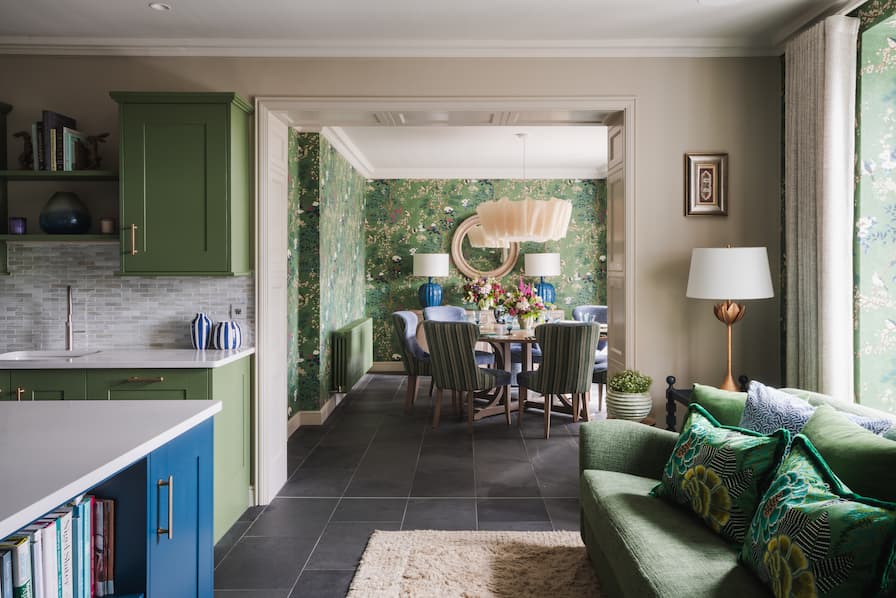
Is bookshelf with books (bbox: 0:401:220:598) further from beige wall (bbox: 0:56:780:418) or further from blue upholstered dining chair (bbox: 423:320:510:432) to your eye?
blue upholstered dining chair (bbox: 423:320:510:432)

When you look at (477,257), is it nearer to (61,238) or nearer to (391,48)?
(391,48)

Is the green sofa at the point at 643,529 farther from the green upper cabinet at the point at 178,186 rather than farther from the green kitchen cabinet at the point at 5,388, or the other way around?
the green kitchen cabinet at the point at 5,388

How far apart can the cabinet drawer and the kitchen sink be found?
0.40 m

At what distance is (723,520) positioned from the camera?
6.27 ft

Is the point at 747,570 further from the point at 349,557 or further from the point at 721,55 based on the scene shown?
the point at 721,55

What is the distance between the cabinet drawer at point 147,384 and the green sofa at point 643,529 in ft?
6.02

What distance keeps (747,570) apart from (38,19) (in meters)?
3.97

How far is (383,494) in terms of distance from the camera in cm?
367

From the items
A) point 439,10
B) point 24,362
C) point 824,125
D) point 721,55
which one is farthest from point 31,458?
point 721,55

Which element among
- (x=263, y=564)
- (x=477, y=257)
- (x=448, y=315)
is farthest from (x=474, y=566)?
(x=477, y=257)

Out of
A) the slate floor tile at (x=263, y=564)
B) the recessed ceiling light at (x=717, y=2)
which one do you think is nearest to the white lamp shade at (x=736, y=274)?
the recessed ceiling light at (x=717, y=2)

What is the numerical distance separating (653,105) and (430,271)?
4.49m

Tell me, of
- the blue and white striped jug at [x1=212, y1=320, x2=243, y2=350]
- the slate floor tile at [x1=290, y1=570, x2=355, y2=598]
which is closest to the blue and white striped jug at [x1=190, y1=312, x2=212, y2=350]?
the blue and white striped jug at [x1=212, y1=320, x2=243, y2=350]

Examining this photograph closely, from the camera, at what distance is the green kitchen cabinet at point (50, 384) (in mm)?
2982
